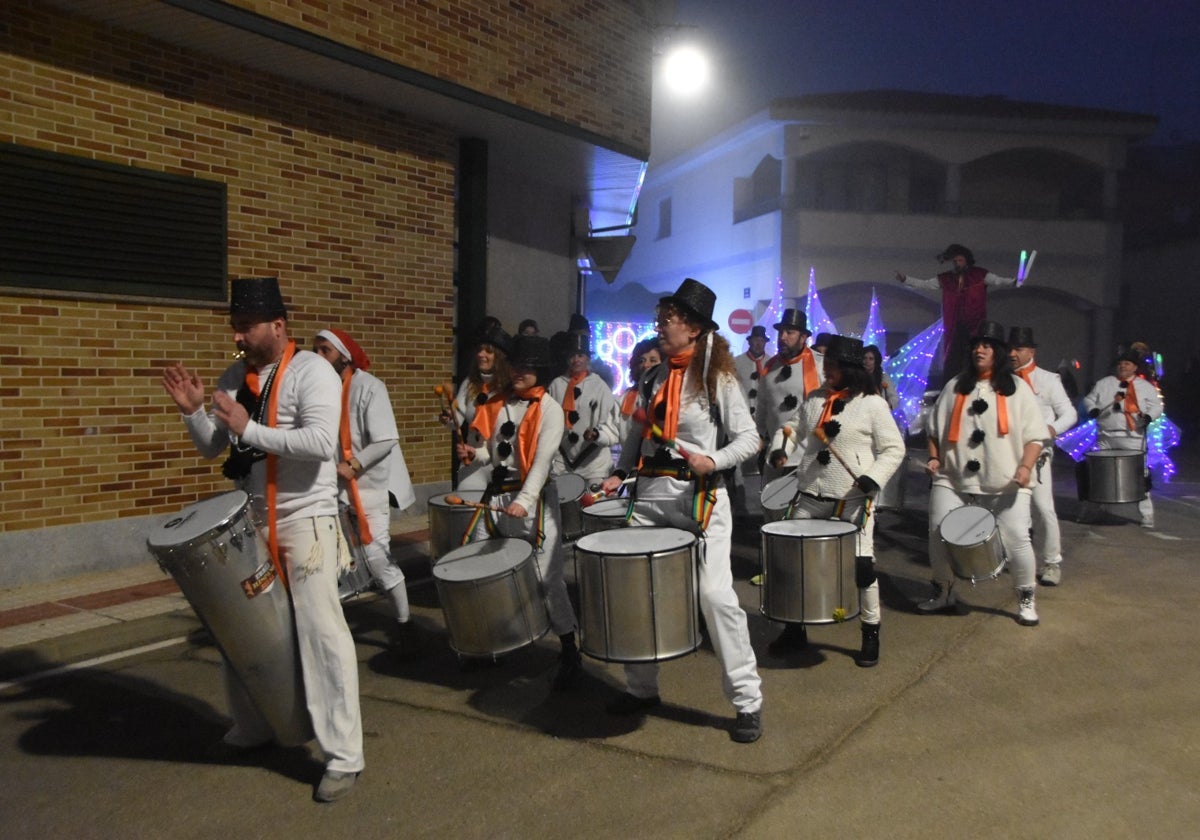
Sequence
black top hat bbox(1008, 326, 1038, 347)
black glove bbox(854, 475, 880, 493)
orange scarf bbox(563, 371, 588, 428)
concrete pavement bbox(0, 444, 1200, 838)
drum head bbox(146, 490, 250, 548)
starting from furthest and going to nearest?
orange scarf bbox(563, 371, 588, 428) → black top hat bbox(1008, 326, 1038, 347) → black glove bbox(854, 475, 880, 493) → concrete pavement bbox(0, 444, 1200, 838) → drum head bbox(146, 490, 250, 548)

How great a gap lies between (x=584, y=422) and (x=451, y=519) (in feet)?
9.90

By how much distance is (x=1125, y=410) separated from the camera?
11156 millimetres

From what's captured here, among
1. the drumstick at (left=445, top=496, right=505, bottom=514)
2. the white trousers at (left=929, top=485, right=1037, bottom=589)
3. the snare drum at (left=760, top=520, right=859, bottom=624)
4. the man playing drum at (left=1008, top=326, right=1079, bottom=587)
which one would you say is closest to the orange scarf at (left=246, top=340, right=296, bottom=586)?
the drumstick at (left=445, top=496, right=505, bottom=514)

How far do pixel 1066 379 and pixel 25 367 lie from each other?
61.1ft

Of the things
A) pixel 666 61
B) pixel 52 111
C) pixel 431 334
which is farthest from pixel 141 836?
pixel 666 61

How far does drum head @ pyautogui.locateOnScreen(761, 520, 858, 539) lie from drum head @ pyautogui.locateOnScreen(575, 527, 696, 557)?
116 centimetres

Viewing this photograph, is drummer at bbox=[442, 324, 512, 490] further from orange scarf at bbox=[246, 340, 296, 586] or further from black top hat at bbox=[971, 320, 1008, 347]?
black top hat at bbox=[971, 320, 1008, 347]

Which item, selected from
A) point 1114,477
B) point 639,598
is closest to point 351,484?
point 639,598

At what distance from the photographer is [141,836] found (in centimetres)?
377

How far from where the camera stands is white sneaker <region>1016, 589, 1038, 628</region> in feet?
22.3

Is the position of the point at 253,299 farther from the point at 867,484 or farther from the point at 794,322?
the point at 794,322

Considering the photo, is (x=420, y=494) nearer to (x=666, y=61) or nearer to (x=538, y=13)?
(x=538, y=13)

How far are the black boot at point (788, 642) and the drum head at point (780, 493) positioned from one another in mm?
1436

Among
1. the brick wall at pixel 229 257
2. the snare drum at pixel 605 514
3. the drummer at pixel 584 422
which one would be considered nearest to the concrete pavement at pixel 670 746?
the snare drum at pixel 605 514
